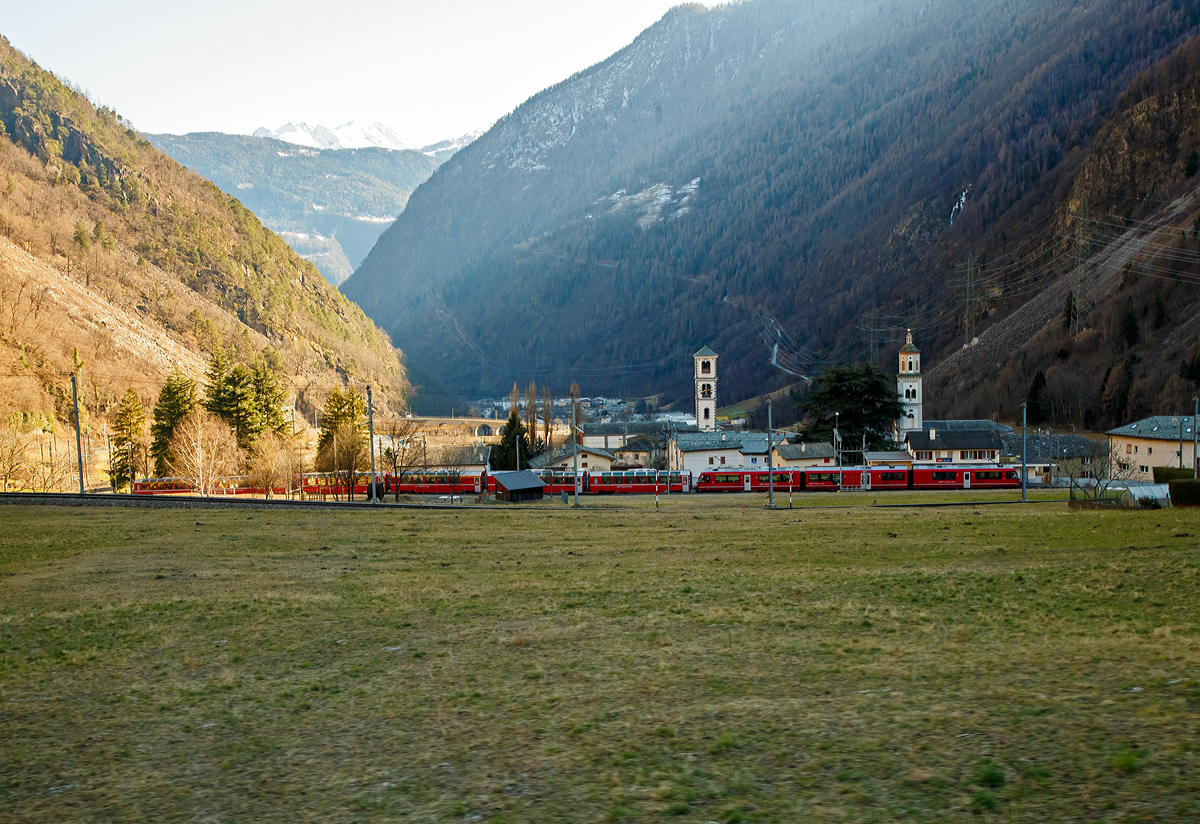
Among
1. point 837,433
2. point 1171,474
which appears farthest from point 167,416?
point 1171,474

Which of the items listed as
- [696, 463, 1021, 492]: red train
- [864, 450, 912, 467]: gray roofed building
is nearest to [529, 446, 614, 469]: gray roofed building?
[696, 463, 1021, 492]: red train

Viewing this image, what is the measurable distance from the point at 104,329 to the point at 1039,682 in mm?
117474

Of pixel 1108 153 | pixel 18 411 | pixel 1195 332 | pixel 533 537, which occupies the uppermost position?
pixel 1108 153

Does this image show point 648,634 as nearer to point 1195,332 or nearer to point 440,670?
point 440,670

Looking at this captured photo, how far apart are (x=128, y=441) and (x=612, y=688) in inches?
2659

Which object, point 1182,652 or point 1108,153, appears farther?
point 1108,153

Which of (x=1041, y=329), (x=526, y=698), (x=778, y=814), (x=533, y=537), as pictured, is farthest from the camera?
(x=1041, y=329)

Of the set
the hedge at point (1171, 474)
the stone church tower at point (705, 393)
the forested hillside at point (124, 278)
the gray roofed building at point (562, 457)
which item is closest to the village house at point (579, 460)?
the gray roofed building at point (562, 457)

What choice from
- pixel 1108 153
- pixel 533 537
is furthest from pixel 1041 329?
pixel 533 537

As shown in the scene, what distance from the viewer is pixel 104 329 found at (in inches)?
4080

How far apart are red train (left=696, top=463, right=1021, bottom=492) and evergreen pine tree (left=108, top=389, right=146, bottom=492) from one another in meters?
46.6

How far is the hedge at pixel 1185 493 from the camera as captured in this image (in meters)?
33.2

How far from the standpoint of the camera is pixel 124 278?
124m

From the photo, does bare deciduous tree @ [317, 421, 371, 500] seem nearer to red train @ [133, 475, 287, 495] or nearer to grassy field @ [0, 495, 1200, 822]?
red train @ [133, 475, 287, 495]
